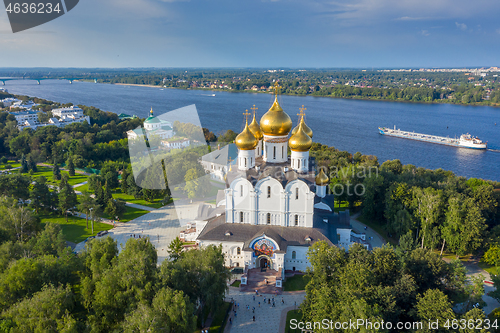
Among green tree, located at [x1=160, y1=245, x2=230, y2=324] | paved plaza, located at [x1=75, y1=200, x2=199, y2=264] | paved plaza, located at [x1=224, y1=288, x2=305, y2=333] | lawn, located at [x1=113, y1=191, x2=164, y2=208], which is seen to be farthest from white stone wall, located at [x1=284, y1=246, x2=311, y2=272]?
lawn, located at [x1=113, y1=191, x2=164, y2=208]

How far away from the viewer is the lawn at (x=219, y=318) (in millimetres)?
14290

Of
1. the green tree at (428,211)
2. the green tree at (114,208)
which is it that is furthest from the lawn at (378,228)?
the green tree at (114,208)

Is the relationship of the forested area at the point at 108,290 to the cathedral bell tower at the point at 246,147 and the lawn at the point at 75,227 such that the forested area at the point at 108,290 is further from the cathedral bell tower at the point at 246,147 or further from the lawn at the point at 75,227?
the lawn at the point at 75,227

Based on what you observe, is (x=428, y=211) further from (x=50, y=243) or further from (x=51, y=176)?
(x=51, y=176)

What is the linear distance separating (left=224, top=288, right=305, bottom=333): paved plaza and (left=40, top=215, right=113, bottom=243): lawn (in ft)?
38.8

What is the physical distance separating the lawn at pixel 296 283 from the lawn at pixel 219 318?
323cm

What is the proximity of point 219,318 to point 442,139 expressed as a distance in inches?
2019

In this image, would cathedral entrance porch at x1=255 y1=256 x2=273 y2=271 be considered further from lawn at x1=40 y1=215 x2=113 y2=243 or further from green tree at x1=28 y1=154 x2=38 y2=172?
green tree at x1=28 y1=154 x2=38 y2=172

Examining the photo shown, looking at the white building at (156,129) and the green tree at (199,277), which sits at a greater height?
the white building at (156,129)

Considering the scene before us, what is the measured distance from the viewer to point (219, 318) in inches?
586

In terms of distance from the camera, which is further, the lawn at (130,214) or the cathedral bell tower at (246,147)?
the lawn at (130,214)

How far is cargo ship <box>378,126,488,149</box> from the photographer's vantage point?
160ft

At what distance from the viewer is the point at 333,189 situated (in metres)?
26.6

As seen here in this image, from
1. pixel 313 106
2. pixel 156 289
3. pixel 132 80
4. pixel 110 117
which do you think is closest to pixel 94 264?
pixel 156 289
